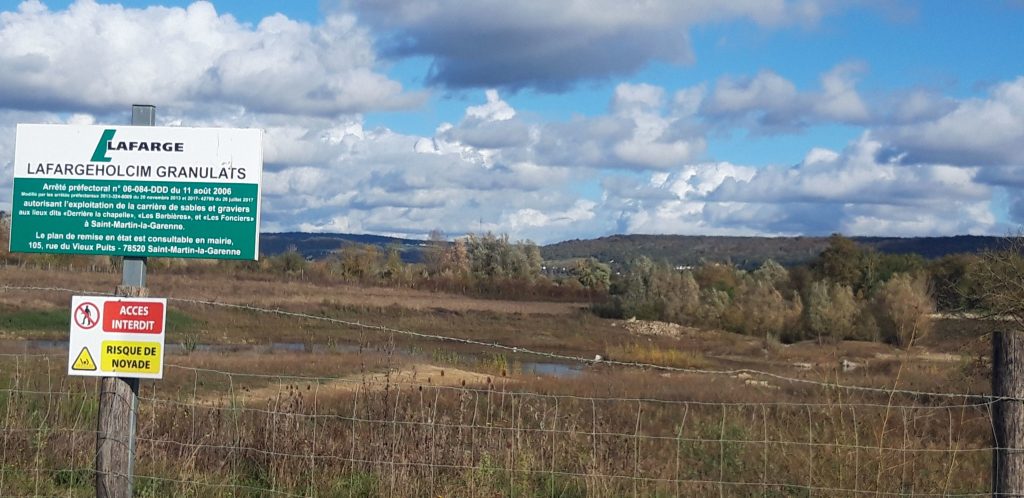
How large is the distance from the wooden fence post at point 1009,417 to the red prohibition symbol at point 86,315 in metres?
5.89

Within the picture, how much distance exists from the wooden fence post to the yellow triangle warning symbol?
5918 millimetres

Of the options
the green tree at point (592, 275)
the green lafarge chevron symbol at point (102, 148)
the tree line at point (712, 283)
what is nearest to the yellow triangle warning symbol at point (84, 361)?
the green lafarge chevron symbol at point (102, 148)

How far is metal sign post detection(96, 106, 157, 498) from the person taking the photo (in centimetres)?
708

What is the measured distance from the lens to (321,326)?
4341cm

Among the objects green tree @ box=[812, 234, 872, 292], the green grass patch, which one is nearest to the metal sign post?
the green grass patch

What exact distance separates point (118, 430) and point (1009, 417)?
5.81 metres

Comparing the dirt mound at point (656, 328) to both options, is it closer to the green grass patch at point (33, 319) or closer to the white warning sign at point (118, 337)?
the green grass patch at point (33, 319)

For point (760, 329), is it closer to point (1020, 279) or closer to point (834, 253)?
point (834, 253)

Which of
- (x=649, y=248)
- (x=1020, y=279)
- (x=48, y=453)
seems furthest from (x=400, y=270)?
(x=649, y=248)

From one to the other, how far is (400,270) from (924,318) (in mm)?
50651

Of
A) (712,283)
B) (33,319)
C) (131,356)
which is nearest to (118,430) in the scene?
(131,356)

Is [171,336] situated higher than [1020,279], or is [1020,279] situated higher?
[1020,279]

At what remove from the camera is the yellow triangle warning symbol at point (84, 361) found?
707cm

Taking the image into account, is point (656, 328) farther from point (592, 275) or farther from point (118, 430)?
point (118, 430)
